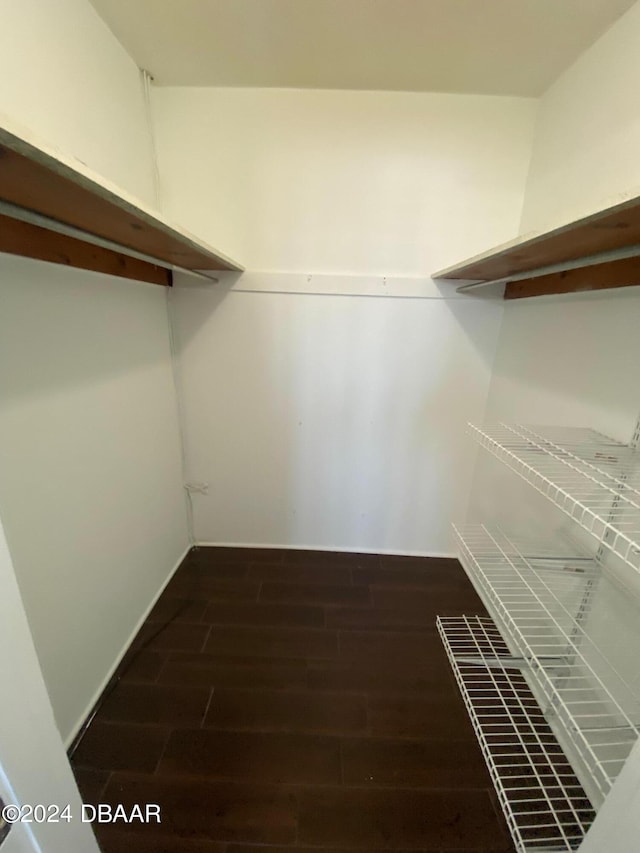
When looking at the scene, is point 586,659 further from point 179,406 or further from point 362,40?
point 362,40

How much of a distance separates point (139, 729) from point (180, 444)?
1303 mm

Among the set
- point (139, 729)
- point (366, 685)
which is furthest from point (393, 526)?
point (139, 729)

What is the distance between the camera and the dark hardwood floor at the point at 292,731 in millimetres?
1075

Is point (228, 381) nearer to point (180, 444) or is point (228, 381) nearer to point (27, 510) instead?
point (180, 444)

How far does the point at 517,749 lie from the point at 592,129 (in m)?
2.33

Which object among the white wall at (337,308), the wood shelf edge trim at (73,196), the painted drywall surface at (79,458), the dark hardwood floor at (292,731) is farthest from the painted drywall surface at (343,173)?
the dark hardwood floor at (292,731)

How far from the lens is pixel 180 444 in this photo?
2.10 m

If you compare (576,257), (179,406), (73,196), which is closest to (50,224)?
(73,196)

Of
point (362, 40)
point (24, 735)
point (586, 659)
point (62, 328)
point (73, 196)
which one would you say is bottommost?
point (586, 659)

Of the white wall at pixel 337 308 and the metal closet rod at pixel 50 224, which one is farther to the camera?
the white wall at pixel 337 308

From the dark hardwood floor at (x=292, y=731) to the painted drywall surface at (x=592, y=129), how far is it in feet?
5.94

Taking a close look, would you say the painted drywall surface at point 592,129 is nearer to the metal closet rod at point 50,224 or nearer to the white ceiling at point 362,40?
the white ceiling at point 362,40

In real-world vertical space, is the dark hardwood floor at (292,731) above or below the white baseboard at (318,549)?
below

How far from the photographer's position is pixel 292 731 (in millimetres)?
1315
